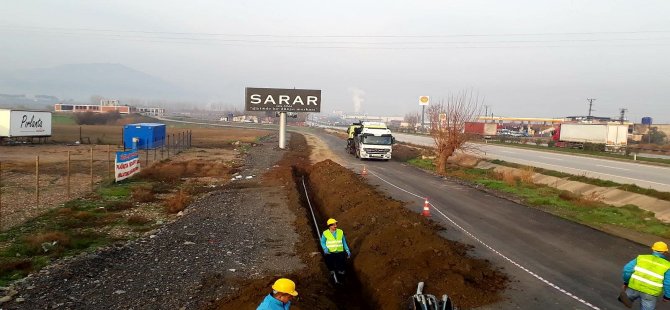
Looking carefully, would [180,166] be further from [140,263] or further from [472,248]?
[472,248]

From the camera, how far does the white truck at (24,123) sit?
4275 centimetres

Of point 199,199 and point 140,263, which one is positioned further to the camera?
point 199,199

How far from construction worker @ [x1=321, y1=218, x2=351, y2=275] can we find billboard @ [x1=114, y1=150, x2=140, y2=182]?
50.8 ft

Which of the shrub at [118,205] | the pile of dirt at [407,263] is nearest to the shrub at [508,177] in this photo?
the pile of dirt at [407,263]

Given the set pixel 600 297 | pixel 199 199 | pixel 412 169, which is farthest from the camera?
pixel 412 169

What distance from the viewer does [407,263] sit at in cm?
1059

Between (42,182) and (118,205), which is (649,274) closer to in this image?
(118,205)

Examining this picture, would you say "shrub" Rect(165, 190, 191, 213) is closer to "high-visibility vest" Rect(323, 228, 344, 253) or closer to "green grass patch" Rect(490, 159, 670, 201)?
"high-visibility vest" Rect(323, 228, 344, 253)

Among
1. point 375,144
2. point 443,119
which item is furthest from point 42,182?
point 443,119

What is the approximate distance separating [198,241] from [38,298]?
4.72m

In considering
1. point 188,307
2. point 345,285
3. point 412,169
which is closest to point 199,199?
point 345,285

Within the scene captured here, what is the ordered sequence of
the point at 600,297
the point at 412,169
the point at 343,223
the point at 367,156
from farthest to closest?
the point at 367,156, the point at 412,169, the point at 343,223, the point at 600,297

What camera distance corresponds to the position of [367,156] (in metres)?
38.7

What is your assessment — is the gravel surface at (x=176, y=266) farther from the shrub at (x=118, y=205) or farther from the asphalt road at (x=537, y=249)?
the asphalt road at (x=537, y=249)
